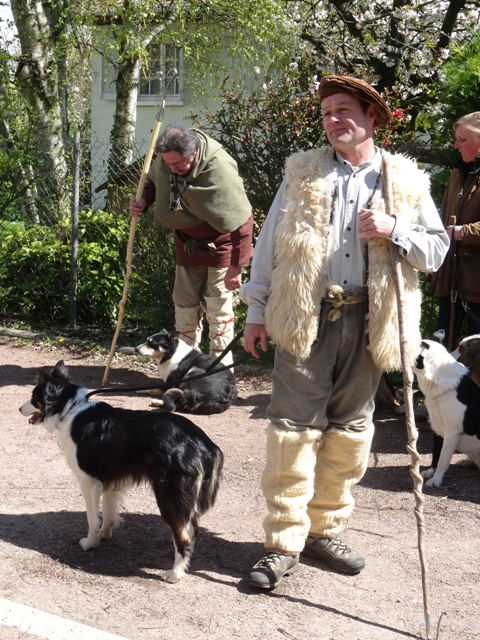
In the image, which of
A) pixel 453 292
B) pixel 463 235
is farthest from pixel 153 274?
pixel 463 235

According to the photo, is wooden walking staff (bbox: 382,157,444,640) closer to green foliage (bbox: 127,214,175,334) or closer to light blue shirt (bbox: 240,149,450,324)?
light blue shirt (bbox: 240,149,450,324)

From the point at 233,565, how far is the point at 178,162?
12.4ft

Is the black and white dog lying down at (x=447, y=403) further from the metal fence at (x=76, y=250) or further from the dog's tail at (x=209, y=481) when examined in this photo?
the metal fence at (x=76, y=250)

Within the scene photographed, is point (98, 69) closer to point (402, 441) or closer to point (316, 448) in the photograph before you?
point (402, 441)

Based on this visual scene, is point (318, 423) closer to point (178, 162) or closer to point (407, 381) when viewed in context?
point (407, 381)

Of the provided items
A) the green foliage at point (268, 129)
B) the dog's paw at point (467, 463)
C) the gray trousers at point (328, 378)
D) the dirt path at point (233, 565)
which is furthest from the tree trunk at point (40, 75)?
the gray trousers at point (328, 378)

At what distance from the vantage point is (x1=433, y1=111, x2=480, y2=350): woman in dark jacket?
19.3 ft

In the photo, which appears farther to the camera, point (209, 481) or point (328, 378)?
point (209, 481)

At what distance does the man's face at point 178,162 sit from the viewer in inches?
269

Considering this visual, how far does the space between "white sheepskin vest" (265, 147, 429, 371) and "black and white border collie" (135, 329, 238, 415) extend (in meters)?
3.11

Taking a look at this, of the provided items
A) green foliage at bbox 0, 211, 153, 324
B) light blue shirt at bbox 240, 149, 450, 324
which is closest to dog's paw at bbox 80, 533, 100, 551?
light blue shirt at bbox 240, 149, 450, 324

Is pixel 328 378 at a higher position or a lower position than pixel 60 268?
higher

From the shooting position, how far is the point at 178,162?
692cm

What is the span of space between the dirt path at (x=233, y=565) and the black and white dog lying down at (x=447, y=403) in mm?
231
